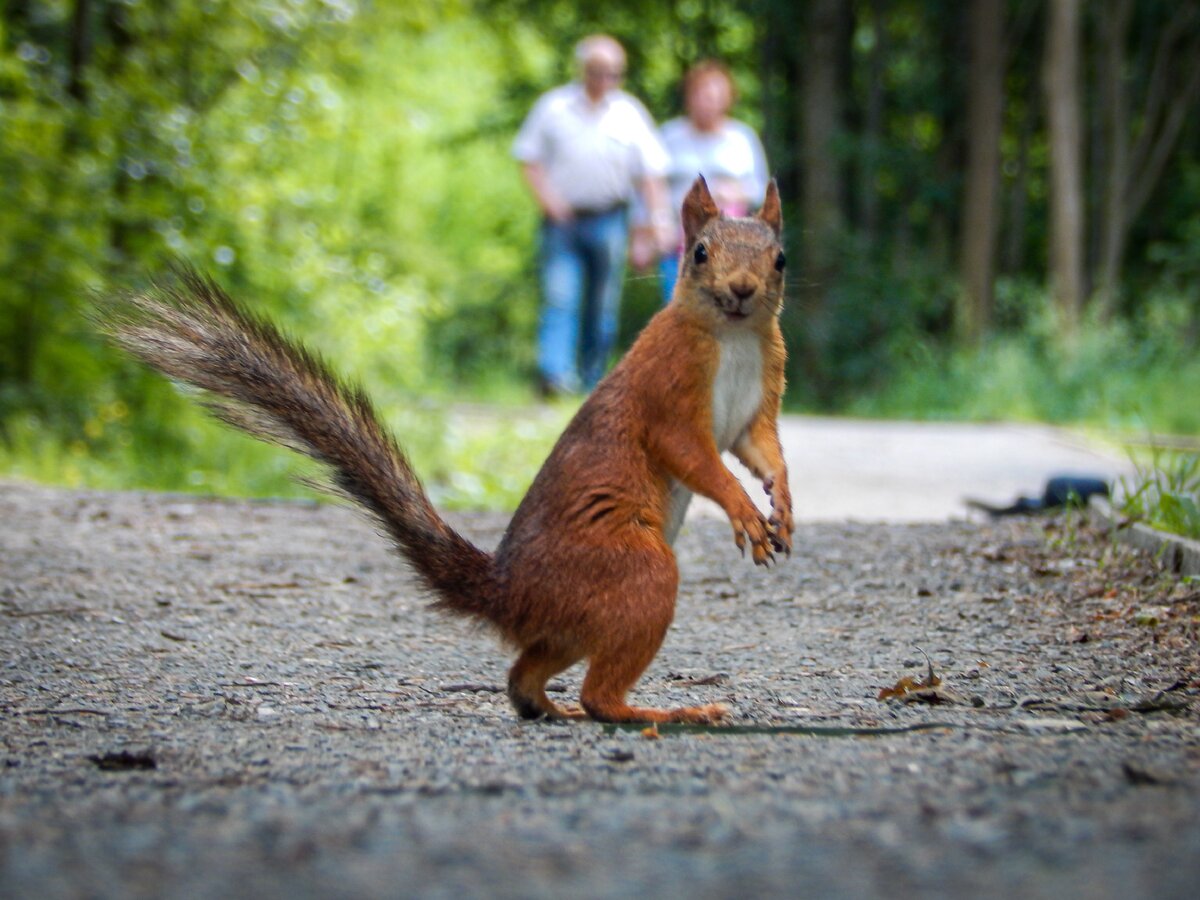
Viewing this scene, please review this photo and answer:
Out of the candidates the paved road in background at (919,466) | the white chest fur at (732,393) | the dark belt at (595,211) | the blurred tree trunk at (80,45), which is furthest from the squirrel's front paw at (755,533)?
the blurred tree trunk at (80,45)

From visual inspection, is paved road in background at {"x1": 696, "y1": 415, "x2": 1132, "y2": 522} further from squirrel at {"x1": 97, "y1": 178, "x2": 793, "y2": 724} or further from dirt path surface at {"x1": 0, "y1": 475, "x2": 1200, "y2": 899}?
squirrel at {"x1": 97, "y1": 178, "x2": 793, "y2": 724}

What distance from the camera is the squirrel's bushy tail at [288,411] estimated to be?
142 inches

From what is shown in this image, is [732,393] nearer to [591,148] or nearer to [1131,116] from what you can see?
[591,148]

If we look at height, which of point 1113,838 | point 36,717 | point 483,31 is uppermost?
→ point 483,31

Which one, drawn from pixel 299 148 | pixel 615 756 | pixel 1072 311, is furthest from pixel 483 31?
pixel 615 756

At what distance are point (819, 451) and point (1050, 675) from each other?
6514 mm

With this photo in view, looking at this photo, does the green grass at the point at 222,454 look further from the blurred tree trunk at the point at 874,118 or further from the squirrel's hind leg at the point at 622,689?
the blurred tree trunk at the point at 874,118

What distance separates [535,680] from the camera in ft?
11.8

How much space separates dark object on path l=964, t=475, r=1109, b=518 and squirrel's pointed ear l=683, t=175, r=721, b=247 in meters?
2.91

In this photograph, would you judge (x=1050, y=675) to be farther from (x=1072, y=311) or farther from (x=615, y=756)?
(x=1072, y=311)

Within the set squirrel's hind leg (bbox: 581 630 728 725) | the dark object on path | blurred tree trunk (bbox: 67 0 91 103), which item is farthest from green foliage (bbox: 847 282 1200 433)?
squirrel's hind leg (bbox: 581 630 728 725)

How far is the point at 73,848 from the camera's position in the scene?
233 centimetres

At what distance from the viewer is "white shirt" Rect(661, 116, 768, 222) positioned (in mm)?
9664

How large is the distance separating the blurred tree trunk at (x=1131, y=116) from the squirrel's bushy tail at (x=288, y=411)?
56.1 feet
